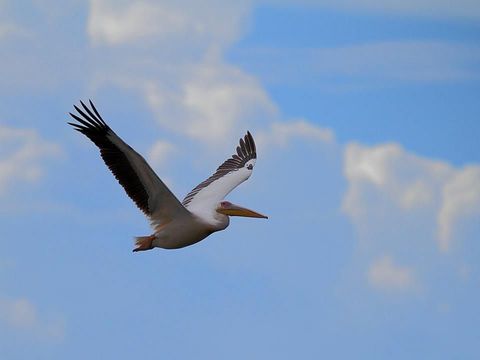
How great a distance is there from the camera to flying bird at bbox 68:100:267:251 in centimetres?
1603

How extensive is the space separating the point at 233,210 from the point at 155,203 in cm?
148

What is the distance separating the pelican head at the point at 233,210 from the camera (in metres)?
17.6

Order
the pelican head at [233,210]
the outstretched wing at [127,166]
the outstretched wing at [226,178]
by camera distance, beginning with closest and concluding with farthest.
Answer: the outstretched wing at [127,166]
the pelican head at [233,210]
the outstretched wing at [226,178]

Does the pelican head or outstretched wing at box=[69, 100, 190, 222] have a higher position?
the pelican head

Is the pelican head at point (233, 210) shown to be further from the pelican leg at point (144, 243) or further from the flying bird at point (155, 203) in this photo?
the pelican leg at point (144, 243)

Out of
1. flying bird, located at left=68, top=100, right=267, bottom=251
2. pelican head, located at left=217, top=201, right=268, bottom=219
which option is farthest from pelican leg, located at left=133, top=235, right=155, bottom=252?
pelican head, located at left=217, top=201, right=268, bottom=219

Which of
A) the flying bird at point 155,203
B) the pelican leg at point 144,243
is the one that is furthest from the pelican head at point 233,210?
the pelican leg at point 144,243

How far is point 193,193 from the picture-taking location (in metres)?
19.3

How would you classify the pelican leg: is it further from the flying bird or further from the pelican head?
the pelican head

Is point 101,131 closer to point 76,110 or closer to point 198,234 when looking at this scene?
point 76,110

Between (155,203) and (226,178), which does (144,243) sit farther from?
(226,178)

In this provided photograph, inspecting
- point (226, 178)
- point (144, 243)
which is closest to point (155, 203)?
point (144, 243)

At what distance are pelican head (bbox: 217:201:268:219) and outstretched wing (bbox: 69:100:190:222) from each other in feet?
3.49

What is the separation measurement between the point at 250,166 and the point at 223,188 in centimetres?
152
